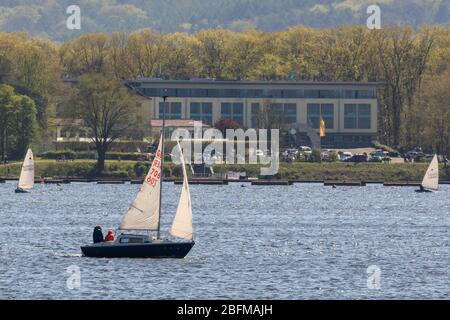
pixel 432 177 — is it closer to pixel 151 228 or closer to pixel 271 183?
pixel 271 183

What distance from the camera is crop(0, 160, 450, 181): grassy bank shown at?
192 meters

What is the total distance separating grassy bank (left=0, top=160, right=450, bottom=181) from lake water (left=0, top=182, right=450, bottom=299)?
3828 cm

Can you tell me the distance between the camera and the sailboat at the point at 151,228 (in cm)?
7800

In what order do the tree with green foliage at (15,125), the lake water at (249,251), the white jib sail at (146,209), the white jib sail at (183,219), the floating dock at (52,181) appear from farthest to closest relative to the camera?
the tree with green foliage at (15,125) < the floating dock at (52,181) < the white jib sail at (146,209) < the white jib sail at (183,219) < the lake water at (249,251)

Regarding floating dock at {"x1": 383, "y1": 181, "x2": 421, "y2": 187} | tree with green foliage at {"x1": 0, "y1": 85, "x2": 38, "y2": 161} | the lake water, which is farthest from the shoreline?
the lake water

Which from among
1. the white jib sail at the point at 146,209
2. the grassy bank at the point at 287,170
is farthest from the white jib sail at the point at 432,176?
the white jib sail at the point at 146,209

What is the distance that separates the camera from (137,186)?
178000 millimetres

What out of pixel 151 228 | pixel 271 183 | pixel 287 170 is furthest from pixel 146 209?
pixel 287 170

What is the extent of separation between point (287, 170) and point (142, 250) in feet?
394

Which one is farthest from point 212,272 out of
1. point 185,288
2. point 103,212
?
point 103,212

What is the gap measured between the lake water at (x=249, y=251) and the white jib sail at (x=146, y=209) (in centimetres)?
219

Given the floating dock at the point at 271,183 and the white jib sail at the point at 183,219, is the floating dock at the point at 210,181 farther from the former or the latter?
the white jib sail at the point at 183,219

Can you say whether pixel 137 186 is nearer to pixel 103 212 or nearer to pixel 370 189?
pixel 370 189
